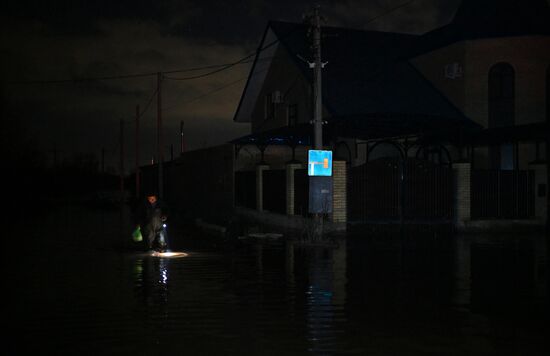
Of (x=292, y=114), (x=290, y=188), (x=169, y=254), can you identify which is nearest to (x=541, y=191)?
(x=290, y=188)

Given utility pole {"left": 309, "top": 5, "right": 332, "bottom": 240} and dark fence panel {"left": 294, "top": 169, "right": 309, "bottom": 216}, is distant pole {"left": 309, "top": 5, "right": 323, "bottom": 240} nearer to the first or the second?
utility pole {"left": 309, "top": 5, "right": 332, "bottom": 240}

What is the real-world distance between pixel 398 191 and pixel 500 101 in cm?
980

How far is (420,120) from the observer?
23.7 metres

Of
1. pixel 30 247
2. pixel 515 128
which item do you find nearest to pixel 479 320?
pixel 30 247

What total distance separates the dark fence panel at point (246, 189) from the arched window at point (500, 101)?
36.6 feet

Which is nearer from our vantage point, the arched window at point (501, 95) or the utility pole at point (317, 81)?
the utility pole at point (317, 81)

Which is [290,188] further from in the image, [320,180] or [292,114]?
[292,114]

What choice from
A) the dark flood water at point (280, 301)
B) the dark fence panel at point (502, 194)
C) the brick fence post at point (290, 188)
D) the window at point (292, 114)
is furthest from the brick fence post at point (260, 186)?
the dark flood water at point (280, 301)

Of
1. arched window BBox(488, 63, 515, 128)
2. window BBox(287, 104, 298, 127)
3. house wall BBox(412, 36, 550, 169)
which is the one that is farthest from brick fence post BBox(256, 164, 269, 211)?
arched window BBox(488, 63, 515, 128)

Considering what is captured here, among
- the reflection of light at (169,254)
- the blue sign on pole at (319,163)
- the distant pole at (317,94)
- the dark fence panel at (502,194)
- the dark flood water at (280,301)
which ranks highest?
the distant pole at (317,94)

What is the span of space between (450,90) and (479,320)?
76.3 feet

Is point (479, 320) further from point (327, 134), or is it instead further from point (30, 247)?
point (327, 134)

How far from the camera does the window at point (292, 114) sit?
108 ft

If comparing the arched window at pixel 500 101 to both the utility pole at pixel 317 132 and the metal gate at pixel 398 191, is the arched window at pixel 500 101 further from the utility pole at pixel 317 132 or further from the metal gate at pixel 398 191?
the utility pole at pixel 317 132
